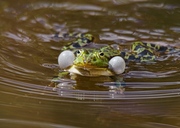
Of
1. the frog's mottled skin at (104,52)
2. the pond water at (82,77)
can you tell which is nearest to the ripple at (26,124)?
the pond water at (82,77)

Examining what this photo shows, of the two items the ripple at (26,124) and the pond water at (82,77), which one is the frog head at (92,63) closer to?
the pond water at (82,77)

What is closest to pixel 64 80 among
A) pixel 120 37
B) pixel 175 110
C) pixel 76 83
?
pixel 76 83

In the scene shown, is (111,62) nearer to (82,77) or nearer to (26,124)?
(82,77)

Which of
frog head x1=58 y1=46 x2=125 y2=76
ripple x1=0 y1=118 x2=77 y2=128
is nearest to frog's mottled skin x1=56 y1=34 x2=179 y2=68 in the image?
frog head x1=58 y1=46 x2=125 y2=76

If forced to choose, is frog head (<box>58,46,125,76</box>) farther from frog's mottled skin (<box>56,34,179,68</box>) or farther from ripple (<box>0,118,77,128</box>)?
ripple (<box>0,118,77,128</box>)

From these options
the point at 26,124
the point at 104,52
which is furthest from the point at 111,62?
the point at 26,124

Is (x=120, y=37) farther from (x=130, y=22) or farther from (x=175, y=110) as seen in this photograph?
(x=175, y=110)
